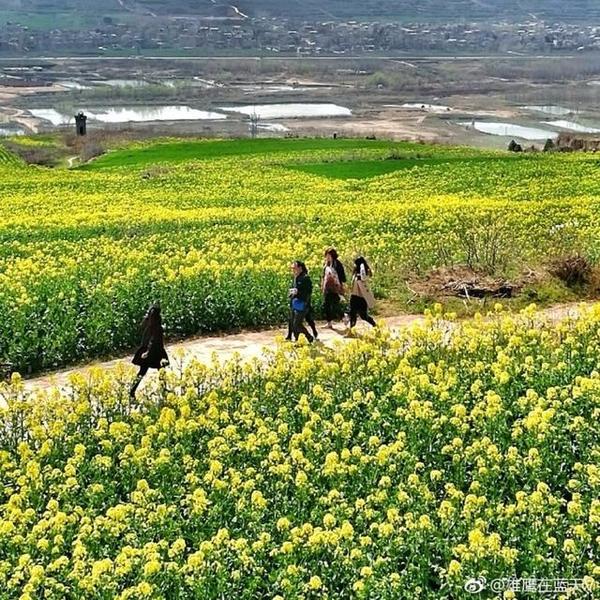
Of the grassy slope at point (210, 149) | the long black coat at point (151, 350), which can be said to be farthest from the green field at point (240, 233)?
the grassy slope at point (210, 149)

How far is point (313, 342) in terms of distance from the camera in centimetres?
1591

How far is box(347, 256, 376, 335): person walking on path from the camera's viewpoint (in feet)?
53.0

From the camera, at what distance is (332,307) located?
17453mm

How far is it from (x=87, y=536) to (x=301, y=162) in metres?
40.2

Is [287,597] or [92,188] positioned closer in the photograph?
[287,597]

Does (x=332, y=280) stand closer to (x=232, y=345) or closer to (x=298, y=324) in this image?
(x=298, y=324)

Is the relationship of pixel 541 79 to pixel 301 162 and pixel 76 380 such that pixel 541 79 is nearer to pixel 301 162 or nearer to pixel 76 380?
pixel 301 162

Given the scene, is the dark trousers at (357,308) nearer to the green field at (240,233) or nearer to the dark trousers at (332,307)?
the dark trousers at (332,307)

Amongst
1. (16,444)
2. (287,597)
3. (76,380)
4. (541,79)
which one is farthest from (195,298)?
(541,79)

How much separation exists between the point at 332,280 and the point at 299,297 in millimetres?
1603

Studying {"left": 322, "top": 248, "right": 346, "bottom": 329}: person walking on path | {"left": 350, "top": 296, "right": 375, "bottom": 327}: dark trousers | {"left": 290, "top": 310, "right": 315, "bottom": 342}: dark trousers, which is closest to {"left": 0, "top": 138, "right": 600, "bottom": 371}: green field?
{"left": 322, "top": 248, "right": 346, "bottom": 329}: person walking on path

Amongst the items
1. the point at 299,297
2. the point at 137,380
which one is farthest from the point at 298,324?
the point at 137,380

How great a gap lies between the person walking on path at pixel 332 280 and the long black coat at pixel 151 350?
162 inches

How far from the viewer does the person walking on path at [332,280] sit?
656 inches
